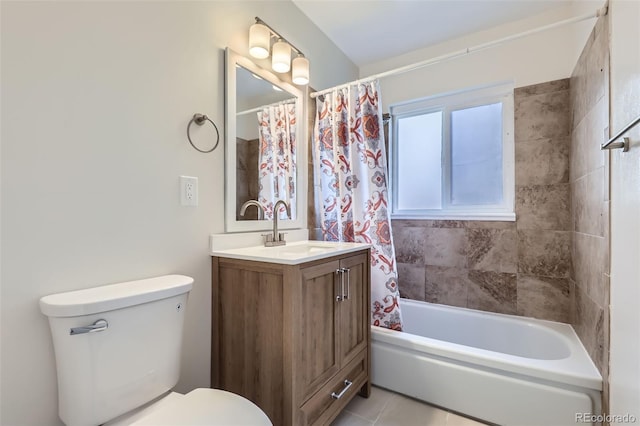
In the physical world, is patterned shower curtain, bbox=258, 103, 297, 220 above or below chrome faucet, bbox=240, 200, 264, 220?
above

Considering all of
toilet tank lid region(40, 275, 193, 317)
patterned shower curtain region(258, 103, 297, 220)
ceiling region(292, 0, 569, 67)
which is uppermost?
ceiling region(292, 0, 569, 67)

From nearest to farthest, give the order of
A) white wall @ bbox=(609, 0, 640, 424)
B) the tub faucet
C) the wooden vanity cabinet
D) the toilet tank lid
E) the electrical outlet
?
1. the toilet tank lid
2. white wall @ bbox=(609, 0, 640, 424)
3. the wooden vanity cabinet
4. the electrical outlet
5. the tub faucet

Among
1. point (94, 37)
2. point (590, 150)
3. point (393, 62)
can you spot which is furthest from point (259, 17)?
point (590, 150)

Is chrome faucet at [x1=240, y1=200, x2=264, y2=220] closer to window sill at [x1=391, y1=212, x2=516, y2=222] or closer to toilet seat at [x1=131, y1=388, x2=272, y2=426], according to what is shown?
toilet seat at [x1=131, y1=388, x2=272, y2=426]

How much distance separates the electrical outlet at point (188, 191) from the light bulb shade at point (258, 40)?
790 millimetres

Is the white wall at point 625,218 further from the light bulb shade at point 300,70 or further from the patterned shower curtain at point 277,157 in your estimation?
the patterned shower curtain at point 277,157

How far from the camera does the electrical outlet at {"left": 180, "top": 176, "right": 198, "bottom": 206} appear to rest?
1.28 m

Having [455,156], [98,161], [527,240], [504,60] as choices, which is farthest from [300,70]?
[527,240]

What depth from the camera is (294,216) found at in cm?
197

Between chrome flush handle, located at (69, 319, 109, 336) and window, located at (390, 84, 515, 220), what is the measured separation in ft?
7.13

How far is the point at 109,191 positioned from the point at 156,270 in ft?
1.17

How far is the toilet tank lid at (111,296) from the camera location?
0.82m

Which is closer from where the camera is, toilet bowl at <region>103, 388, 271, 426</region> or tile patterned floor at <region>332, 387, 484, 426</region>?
toilet bowl at <region>103, 388, 271, 426</region>

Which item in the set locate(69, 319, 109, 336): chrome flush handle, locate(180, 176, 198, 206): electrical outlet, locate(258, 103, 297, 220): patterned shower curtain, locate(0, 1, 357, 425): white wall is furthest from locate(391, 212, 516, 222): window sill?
locate(69, 319, 109, 336): chrome flush handle
